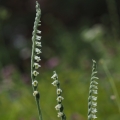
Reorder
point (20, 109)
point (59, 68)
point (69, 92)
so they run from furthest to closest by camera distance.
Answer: point (59, 68)
point (69, 92)
point (20, 109)

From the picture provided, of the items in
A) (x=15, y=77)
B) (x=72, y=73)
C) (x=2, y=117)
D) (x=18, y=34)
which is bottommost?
(x=2, y=117)

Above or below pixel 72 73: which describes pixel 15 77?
below

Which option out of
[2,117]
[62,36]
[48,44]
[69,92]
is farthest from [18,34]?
[2,117]

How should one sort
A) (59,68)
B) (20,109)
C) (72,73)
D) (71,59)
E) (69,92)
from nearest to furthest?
(20,109) < (69,92) < (72,73) < (59,68) < (71,59)

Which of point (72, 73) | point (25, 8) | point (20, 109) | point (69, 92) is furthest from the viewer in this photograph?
point (25, 8)

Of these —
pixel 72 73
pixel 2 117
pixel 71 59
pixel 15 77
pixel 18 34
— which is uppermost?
pixel 18 34

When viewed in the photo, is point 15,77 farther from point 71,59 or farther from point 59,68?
point 71,59

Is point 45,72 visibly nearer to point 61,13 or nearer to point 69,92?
point 69,92

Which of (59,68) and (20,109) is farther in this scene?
(59,68)

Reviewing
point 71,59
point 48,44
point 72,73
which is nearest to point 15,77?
point 72,73
